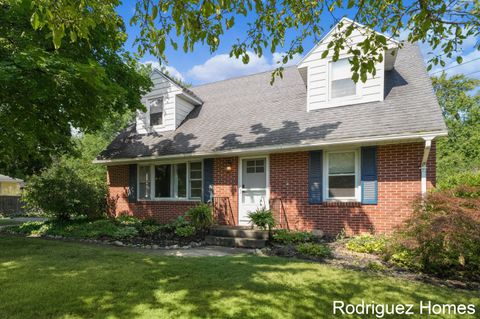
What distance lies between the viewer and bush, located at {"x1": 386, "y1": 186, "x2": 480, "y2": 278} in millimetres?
5098

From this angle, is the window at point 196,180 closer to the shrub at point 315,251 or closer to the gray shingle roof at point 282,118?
the gray shingle roof at point 282,118

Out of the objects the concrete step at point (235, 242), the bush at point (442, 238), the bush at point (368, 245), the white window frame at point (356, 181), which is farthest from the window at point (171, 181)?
the bush at point (442, 238)

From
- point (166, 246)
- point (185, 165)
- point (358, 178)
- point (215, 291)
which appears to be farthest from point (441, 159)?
point (215, 291)

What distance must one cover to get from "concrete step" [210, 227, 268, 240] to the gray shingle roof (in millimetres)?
2562

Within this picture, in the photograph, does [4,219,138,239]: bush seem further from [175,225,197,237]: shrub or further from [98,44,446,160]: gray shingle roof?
[98,44,446,160]: gray shingle roof

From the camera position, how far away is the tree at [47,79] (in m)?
6.27

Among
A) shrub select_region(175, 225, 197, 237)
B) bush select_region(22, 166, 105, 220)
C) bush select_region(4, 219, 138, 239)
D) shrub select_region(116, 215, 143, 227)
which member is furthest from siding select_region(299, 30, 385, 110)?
bush select_region(22, 166, 105, 220)

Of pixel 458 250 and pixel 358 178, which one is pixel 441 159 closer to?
pixel 358 178

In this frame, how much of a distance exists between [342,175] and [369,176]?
759mm

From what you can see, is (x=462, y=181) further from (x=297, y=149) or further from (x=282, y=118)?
(x=282, y=118)

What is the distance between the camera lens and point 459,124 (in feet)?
93.2

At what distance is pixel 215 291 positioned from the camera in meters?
4.33

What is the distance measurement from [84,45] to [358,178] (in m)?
8.33

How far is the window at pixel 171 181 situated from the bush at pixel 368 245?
583 centimetres
